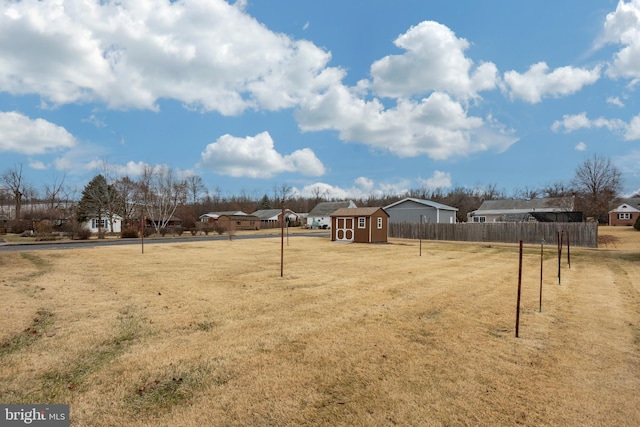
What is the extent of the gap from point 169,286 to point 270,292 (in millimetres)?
3195

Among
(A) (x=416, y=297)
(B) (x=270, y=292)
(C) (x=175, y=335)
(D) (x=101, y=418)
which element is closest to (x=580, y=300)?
(A) (x=416, y=297)

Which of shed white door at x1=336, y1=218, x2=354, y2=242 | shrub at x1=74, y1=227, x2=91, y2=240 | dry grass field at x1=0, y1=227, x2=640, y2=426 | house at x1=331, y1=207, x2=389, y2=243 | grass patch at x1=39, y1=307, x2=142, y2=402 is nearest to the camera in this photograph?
dry grass field at x1=0, y1=227, x2=640, y2=426

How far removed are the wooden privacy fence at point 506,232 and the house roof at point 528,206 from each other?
24583 mm

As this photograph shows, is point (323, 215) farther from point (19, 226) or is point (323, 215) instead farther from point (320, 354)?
point (320, 354)

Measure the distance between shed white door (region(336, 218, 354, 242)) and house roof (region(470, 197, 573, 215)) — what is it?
118ft

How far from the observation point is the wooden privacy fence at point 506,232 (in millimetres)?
27125

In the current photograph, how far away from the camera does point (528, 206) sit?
2188 inches

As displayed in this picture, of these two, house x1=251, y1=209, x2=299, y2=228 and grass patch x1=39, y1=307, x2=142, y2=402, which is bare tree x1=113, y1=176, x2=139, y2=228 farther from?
grass patch x1=39, y1=307, x2=142, y2=402

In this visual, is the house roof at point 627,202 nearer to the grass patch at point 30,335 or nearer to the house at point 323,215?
the house at point 323,215

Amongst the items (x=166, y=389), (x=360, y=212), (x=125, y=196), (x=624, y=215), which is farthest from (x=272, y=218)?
(x=166, y=389)

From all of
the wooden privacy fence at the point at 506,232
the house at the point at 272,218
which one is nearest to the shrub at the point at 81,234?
the wooden privacy fence at the point at 506,232

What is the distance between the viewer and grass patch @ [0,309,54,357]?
5242mm

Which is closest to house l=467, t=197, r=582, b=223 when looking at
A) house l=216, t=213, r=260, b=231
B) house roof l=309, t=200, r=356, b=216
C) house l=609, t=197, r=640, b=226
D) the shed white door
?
house l=609, t=197, r=640, b=226

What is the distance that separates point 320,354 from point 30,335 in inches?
193
